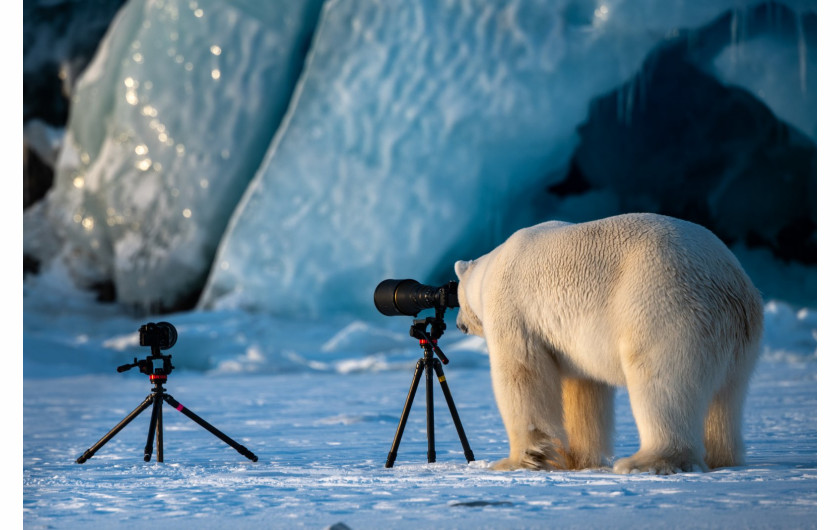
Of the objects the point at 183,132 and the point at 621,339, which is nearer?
the point at 621,339

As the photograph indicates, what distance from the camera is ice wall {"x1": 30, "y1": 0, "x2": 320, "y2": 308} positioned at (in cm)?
876

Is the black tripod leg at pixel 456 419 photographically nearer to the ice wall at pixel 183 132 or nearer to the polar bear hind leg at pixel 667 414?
the polar bear hind leg at pixel 667 414

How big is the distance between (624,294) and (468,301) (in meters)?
0.66

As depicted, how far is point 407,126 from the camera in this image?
8.04m

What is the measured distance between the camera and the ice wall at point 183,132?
876 centimetres

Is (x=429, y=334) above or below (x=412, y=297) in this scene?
below

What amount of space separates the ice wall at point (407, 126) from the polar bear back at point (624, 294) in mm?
5436

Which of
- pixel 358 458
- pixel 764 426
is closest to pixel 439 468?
pixel 358 458

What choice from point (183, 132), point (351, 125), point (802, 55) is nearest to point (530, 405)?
point (351, 125)

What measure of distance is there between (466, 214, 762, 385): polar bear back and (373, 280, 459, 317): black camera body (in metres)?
0.28

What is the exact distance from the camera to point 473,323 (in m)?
3.01

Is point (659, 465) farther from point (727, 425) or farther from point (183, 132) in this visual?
point (183, 132)

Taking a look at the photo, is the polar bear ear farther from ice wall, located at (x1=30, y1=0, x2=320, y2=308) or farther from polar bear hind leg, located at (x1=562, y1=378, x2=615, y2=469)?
ice wall, located at (x1=30, y1=0, x2=320, y2=308)
